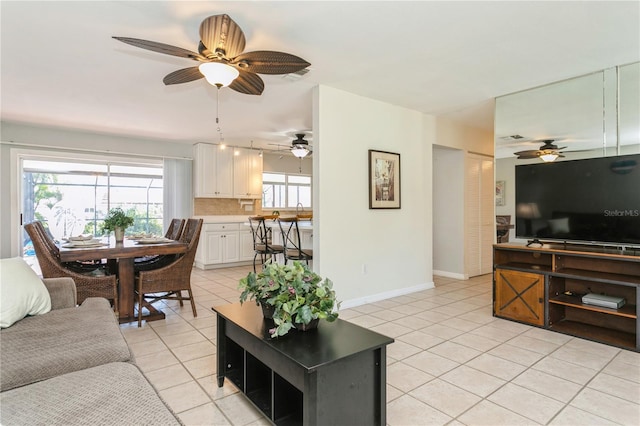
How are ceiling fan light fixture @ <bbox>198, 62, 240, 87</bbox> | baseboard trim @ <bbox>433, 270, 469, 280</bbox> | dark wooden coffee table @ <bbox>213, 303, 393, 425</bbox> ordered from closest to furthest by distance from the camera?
1. dark wooden coffee table @ <bbox>213, 303, 393, 425</bbox>
2. ceiling fan light fixture @ <bbox>198, 62, 240, 87</bbox>
3. baseboard trim @ <bbox>433, 270, 469, 280</bbox>

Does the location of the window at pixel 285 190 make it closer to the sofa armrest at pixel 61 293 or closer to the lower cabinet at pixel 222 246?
the lower cabinet at pixel 222 246

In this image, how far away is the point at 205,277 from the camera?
5.77 metres

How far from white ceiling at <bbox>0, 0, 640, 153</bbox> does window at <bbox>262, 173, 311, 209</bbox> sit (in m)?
3.25

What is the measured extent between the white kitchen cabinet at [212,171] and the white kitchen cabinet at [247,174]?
4.3 inches

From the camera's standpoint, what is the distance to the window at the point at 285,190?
25.5ft

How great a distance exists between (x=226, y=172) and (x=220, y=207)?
0.77m

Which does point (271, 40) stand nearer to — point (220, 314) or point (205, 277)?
point (220, 314)

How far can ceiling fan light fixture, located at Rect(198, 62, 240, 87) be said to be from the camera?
7.73 ft

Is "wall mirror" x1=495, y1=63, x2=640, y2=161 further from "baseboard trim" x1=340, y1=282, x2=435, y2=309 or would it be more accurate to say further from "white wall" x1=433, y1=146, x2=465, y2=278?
"baseboard trim" x1=340, y1=282, x2=435, y2=309

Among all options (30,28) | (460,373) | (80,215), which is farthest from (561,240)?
(80,215)

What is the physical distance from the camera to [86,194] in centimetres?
591

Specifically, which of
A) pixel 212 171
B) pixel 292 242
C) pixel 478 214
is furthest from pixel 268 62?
pixel 212 171

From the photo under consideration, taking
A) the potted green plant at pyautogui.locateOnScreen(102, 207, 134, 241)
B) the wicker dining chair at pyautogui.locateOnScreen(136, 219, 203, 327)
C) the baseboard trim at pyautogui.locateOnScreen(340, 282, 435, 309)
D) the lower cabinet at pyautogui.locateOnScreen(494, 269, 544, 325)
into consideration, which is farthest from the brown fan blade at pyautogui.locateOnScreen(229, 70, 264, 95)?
the lower cabinet at pyautogui.locateOnScreen(494, 269, 544, 325)

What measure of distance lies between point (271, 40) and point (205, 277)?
4.27 meters
